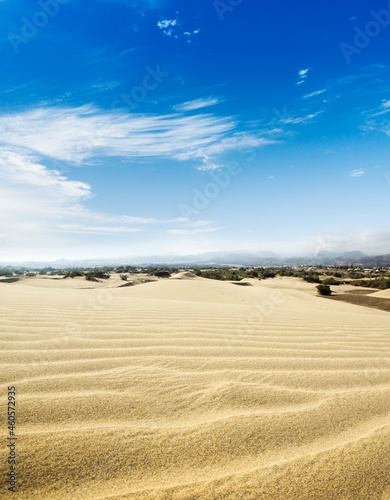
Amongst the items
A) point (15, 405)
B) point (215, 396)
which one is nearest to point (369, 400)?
point (215, 396)

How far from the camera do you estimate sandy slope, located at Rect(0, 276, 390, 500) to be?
45.1 inches

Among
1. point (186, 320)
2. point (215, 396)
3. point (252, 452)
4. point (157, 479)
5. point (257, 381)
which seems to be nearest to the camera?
point (157, 479)

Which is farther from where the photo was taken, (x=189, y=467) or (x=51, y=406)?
(x=51, y=406)

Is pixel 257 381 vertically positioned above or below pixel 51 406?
below

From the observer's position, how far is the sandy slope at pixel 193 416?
1145 mm

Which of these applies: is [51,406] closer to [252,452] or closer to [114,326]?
[252,452]

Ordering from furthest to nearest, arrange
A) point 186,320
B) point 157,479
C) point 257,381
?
1. point 186,320
2. point 257,381
3. point 157,479

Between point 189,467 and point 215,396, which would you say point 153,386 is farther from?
point 189,467

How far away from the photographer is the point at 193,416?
5.20 ft

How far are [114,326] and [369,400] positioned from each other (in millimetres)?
2739

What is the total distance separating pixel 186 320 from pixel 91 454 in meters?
2.80

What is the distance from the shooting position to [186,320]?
402 centimetres

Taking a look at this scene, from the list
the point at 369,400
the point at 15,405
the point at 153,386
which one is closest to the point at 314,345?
the point at 369,400

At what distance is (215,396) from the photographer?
1.80m
